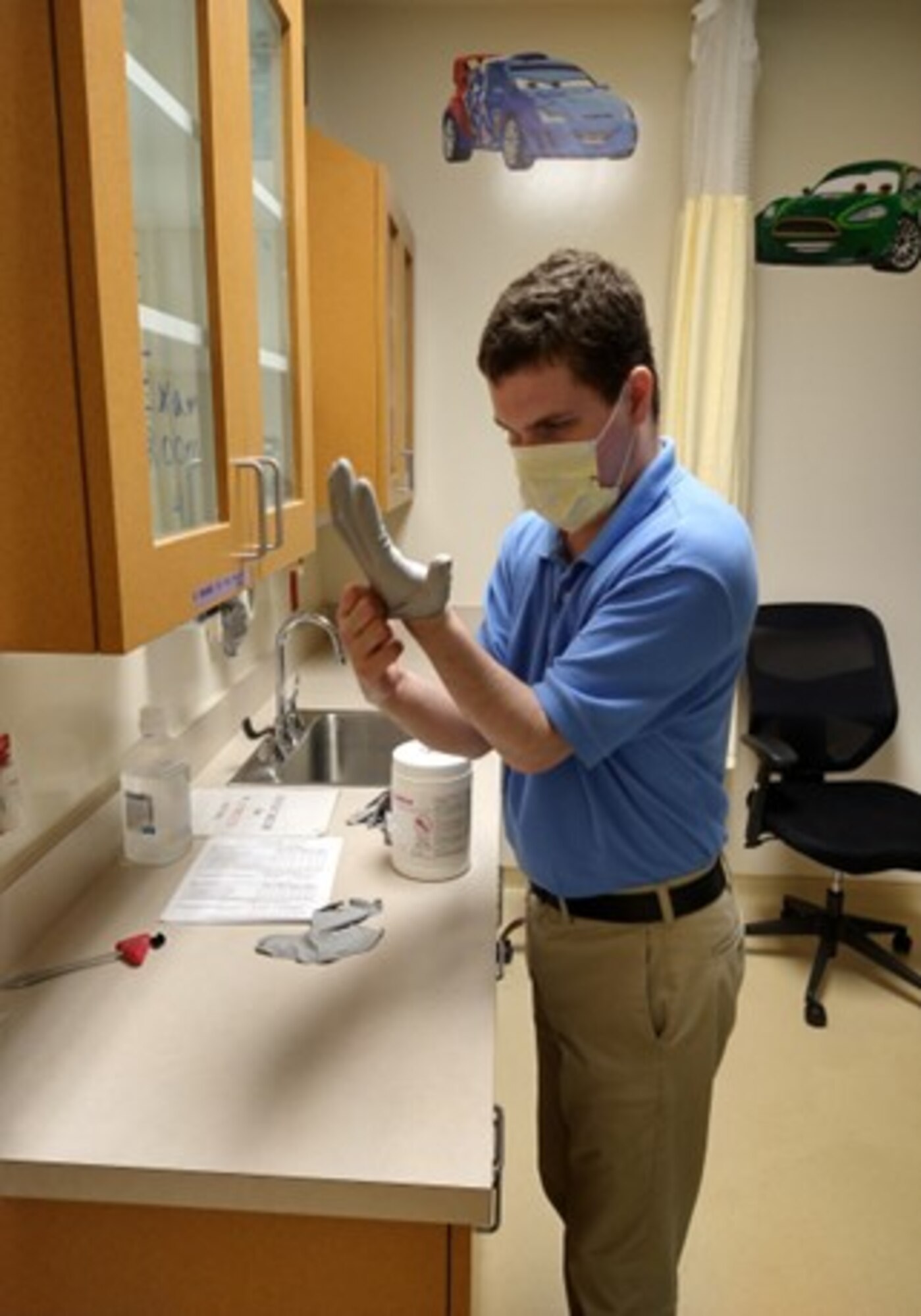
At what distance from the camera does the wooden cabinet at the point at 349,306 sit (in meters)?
1.78

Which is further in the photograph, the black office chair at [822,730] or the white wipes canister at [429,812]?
the black office chair at [822,730]

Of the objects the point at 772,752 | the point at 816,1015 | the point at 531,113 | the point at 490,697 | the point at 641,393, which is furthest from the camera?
the point at 531,113

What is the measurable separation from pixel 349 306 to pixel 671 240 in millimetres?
1314

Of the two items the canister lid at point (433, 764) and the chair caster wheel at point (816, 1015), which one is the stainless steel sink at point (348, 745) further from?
the chair caster wheel at point (816, 1015)

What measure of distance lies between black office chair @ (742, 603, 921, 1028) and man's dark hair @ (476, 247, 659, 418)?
1.77 m

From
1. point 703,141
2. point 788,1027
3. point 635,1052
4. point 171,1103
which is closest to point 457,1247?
point 171,1103

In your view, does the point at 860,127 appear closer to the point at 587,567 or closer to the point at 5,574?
the point at 587,567

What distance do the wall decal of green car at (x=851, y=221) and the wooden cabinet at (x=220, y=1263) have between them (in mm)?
2702

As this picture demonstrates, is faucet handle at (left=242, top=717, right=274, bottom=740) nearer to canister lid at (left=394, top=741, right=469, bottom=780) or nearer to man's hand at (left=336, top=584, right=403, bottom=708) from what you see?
canister lid at (left=394, top=741, right=469, bottom=780)

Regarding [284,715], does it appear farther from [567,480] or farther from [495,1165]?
[495,1165]

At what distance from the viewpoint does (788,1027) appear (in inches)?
92.7

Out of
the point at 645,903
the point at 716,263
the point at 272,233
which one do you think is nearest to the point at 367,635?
the point at 645,903

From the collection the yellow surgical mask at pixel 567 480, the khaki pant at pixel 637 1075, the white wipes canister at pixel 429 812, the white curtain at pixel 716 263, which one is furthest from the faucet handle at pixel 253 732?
the white curtain at pixel 716 263

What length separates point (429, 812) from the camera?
1.25m
